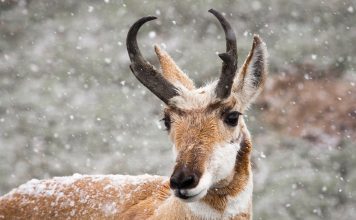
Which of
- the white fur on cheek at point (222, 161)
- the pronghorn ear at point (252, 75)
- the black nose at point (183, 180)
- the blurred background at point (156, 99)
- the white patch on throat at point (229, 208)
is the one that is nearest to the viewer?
the black nose at point (183, 180)

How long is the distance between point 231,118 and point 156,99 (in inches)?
349

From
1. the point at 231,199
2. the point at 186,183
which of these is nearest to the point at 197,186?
the point at 186,183

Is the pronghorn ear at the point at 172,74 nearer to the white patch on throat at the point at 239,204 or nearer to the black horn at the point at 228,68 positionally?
the black horn at the point at 228,68

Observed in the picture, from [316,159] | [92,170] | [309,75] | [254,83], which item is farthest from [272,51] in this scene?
[254,83]

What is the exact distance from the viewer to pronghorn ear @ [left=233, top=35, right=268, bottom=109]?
5.91 metres

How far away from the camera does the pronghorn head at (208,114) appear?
5090mm

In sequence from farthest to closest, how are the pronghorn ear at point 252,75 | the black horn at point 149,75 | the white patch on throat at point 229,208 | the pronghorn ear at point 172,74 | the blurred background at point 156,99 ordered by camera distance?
the blurred background at point 156,99 < the pronghorn ear at point 172,74 < the pronghorn ear at point 252,75 < the black horn at point 149,75 < the white patch on throat at point 229,208

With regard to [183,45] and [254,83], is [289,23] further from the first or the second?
[254,83]

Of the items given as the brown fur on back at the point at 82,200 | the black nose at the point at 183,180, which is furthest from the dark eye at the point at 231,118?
Result: the brown fur on back at the point at 82,200

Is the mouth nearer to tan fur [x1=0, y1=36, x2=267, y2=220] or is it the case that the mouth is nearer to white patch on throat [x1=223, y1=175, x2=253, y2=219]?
tan fur [x1=0, y1=36, x2=267, y2=220]

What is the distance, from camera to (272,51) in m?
14.9

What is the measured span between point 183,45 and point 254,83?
32.7 ft

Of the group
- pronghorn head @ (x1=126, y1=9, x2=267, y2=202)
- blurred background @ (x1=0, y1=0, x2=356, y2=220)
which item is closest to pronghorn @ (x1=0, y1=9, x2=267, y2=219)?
pronghorn head @ (x1=126, y1=9, x2=267, y2=202)

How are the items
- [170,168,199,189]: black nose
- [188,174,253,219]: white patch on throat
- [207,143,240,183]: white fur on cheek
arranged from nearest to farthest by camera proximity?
[170,168,199,189]: black nose
[207,143,240,183]: white fur on cheek
[188,174,253,219]: white patch on throat
